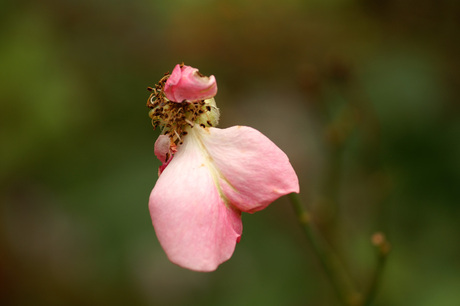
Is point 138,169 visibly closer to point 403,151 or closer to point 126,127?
point 126,127

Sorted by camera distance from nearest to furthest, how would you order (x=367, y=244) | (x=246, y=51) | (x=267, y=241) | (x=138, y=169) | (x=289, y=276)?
(x=367, y=244) → (x=289, y=276) → (x=267, y=241) → (x=138, y=169) → (x=246, y=51)

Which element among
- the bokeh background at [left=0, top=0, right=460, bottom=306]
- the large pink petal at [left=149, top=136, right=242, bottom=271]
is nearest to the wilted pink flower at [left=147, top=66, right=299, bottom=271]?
the large pink petal at [left=149, top=136, right=242, bottom=271]

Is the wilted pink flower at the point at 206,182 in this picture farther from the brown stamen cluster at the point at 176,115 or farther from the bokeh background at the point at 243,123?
the bokeh background at the point at 243,123

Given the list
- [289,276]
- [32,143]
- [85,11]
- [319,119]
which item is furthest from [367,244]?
[85,11]

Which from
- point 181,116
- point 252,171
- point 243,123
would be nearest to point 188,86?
point 181,116

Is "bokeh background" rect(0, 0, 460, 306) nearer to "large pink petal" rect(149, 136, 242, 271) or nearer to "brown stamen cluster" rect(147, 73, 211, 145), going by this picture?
"brown stamen cluster" rect(147, 73, 211, 145)

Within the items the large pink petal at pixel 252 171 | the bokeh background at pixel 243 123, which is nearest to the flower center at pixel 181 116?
the large pink petal at pixel 252 171
